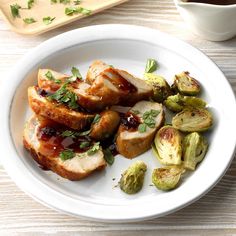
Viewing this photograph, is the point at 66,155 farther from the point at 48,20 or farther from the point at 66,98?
the point at 48,20

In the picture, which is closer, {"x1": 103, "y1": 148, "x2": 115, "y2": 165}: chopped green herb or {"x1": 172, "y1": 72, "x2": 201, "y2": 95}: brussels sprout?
{"x1": 103, "y1": 148, "x2": 115, "y2": 165}: chopped green herb

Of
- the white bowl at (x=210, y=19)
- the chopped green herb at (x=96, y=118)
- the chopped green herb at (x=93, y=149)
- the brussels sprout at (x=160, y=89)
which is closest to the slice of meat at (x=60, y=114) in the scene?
the chopped green herb at (x=96, y=118)

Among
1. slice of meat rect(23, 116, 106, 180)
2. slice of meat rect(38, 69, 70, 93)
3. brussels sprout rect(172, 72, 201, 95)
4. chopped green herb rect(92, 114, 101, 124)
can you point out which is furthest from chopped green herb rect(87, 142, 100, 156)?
brussels sprout rect(172, 72, 201, 95)

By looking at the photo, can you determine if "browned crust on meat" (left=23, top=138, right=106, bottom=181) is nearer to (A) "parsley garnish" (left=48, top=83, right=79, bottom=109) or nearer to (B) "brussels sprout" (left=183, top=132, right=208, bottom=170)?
(A) "parsley garnish" (left=48, top=83, right=79, bottom=109)

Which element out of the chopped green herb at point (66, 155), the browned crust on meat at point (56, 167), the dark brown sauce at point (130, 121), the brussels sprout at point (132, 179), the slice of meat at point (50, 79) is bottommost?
the brussels sprout at point (132, 179)

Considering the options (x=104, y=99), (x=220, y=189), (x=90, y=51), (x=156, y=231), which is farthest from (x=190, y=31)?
(x=156, y=231)

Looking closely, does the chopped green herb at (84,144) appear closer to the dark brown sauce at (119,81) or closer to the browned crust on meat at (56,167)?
the browned crust on meat at (56,167)
